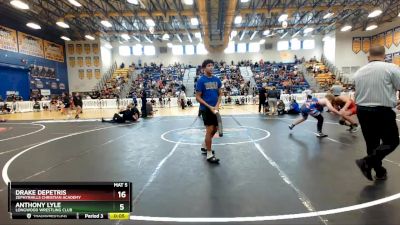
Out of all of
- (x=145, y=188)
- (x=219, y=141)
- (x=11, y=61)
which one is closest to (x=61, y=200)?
(x=145, y=188)

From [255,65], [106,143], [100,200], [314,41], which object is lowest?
[106,143]

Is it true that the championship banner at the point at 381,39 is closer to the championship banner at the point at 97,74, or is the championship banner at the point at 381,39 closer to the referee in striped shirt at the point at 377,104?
the championship banner at the point at 97,74

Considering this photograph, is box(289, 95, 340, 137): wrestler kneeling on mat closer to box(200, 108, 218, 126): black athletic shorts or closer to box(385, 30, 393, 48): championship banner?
box(200, 108, 218, 126): black athletic shorts

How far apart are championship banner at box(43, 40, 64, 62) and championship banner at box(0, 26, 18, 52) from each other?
494 centimetres

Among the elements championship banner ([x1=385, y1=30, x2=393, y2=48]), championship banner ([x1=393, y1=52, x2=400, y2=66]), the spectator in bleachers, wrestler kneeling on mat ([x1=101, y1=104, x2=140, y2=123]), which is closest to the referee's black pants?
wrestler kneeling on mat ([x1=101, y1=104, x2=140, y2=123])

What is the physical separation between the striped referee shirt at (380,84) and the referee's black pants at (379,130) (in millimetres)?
94

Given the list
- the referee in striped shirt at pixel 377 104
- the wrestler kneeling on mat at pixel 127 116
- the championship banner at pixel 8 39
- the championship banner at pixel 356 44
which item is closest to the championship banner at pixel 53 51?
the championship banner at pixel 8 39

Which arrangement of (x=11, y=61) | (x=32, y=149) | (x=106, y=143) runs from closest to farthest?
(x=32, y=149), (x=106, y=143), (x=11, y=61)

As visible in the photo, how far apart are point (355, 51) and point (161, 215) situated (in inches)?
1546

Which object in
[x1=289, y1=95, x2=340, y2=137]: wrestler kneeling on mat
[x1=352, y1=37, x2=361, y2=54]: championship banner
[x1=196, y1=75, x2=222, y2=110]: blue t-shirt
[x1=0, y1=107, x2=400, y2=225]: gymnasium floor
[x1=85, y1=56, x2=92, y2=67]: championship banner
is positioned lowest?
[x1=0, y1=107, x2=400, y2=225]: gymnasium floor

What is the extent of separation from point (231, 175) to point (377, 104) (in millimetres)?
2307

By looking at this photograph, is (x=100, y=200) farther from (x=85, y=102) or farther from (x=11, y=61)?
(x=11, y=61)

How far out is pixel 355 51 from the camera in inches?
1412

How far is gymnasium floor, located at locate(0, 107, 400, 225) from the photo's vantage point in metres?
3.14
